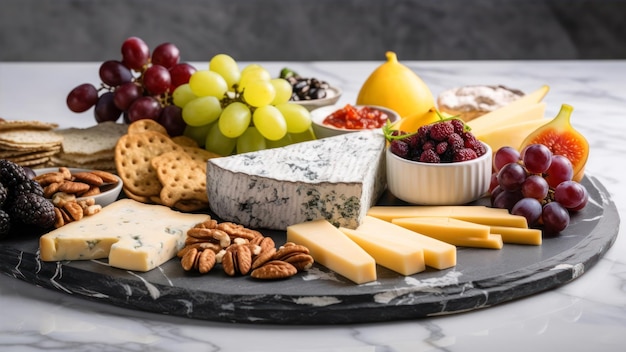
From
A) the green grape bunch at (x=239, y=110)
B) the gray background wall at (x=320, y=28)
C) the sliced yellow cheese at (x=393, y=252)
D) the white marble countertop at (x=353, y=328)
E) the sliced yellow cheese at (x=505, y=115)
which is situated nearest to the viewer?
the white marble countertop at (x=353, y=328)

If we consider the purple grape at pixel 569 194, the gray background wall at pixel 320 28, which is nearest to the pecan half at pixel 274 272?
the purple grape at pixel 569 194

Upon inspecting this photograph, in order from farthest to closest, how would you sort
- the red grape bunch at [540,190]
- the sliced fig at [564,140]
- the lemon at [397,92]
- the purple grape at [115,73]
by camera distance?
the lemon at [397,92]
the purple grape at [115,73]
the sliced fig at [564,140]
the red grape bunch at [540,190]

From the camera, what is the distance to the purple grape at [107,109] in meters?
2.92

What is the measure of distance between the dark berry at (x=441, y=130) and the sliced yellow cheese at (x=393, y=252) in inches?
15.1

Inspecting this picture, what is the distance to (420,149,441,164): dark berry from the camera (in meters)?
2.35

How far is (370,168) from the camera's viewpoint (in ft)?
7.63

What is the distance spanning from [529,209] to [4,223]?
1280 millimetres

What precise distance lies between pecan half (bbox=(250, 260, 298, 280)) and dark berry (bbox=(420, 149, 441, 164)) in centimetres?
57

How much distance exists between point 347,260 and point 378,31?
11.0 feet

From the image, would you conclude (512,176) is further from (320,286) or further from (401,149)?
(320,286)

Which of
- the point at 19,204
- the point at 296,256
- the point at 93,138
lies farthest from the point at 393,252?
the point at 93,138

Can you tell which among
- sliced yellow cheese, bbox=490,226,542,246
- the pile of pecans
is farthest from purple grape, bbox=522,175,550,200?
the pile of pecans

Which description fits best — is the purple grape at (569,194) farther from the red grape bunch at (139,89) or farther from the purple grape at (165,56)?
the purple grape at (165,56)

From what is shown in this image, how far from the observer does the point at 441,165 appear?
7.65ft
